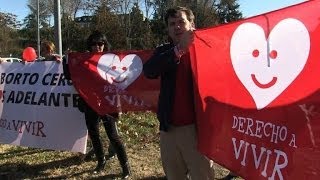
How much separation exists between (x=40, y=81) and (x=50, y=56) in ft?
1.40

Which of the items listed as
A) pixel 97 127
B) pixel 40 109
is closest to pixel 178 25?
pixel 97 127

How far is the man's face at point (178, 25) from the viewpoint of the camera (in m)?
3.94

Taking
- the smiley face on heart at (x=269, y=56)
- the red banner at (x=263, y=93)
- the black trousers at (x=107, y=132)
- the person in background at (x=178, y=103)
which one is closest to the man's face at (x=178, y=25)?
the person in background at (x=178, y=103)

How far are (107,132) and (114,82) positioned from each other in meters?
0.62

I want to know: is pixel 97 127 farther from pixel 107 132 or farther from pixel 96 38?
pixel 96 38

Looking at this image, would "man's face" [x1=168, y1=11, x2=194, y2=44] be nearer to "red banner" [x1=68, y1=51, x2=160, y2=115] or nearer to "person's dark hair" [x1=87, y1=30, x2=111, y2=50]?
"red banner" [x1=68, y1=51, x2=160, y2=115]

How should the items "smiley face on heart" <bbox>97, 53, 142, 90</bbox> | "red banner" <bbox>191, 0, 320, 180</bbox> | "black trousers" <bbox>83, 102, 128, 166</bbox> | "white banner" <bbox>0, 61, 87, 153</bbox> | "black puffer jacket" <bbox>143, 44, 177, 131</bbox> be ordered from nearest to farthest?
"red banner" <bbox>191, 0, 320, 180</bbox>, "black puffer jacket" <bbox>143, 44, 177, 131</bbox>, "black trousers" <bbox>83, 102, 128, 166</bbox>, "smiley face on heart" <bbox>97, 53, 142, 90</bbox>, "white banner" <bbox>0, 61, 87, 153</bbox>

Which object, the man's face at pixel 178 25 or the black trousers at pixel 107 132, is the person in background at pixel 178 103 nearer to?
the man's face at pixel 178 25

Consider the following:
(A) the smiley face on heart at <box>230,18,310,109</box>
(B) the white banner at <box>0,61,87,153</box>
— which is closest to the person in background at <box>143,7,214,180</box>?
(A) the smiley face on heart at <box>230,18,310,109</box>

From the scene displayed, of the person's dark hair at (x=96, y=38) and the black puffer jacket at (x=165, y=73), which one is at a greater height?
the person's dark hair at (x=96, y=38)

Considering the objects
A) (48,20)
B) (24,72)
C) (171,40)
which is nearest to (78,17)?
(48,20)

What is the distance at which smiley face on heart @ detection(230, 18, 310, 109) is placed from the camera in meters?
3.21

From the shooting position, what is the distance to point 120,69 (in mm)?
6551

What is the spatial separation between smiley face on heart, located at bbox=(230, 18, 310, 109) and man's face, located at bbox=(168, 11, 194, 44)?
14.1 inches
